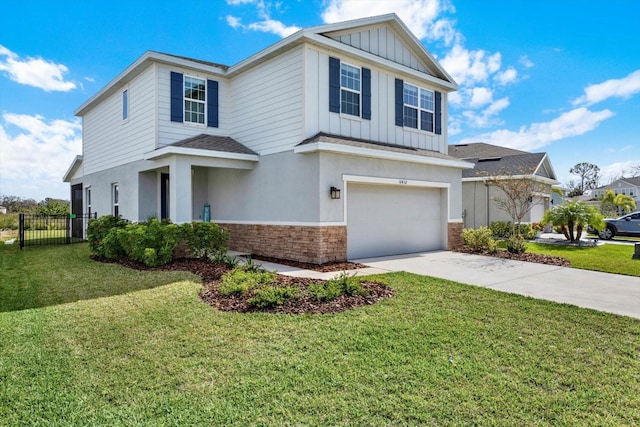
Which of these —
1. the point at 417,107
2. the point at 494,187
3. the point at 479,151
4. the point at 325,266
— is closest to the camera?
the point at 325,266

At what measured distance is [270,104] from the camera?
38.5 feet

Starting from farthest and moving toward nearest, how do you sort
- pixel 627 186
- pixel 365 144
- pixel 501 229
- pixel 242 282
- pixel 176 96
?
pixel 627 186 → pixel 501 229 → pixel 176 96 → pixel 365 144 → pixel 242 282

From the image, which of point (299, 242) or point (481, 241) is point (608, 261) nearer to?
point (481, 241)

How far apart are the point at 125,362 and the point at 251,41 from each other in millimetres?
12572

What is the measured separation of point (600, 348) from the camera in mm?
4406

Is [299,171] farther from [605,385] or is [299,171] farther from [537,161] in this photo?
[537,161]

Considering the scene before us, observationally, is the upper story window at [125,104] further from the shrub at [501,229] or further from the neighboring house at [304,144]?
the shrub at [501,229]

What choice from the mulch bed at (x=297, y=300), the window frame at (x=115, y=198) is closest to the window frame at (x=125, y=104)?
the window frame at (x=115, y=198)

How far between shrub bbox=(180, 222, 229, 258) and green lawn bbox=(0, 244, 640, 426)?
3439 millimetres

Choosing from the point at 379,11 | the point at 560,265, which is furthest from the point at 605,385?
the point at 379,11

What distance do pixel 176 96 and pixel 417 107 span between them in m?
8.32

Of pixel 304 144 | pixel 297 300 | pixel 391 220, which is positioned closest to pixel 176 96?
pixel 304 144

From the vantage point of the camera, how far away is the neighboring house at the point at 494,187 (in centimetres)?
2048

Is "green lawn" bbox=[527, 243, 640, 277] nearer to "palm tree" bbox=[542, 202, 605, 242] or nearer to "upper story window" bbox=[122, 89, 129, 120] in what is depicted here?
"palm tree" bbox=[542, 202, 605, 242]
